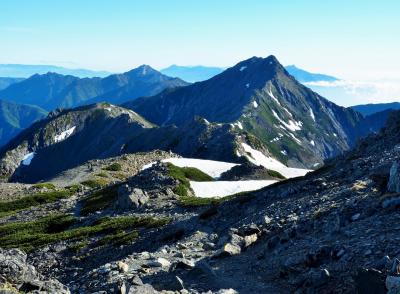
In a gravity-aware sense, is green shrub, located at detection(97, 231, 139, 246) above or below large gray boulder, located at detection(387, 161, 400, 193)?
below

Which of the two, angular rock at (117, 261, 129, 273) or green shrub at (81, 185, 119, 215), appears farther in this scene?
green shrub at (81, 185, 119, 215)

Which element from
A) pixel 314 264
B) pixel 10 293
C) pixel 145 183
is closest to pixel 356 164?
pixel 314 264

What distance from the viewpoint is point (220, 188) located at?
2963 inches

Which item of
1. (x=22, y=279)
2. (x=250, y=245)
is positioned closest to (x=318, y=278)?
(x=250, y=245)

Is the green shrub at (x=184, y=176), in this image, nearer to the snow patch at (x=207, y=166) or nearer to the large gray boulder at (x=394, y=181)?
the snow patch at (x=207, y=166)

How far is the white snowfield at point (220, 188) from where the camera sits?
7294 centimetres

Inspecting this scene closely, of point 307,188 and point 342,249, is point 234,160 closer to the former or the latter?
point 307,188

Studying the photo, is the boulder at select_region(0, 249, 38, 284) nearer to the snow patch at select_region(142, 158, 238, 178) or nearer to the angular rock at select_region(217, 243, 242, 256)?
the angular rock at select_region(217, 243, 242, 256)

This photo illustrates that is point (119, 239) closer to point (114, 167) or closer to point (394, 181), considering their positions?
point (394, 181)

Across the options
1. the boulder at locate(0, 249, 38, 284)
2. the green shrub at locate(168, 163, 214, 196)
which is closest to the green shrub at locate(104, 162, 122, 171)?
the green shrub at locate(168, 163, 214, 196)

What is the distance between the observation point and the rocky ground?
19.0 metres

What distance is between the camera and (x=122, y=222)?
4884 centimetres

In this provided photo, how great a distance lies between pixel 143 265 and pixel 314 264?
10065 mm

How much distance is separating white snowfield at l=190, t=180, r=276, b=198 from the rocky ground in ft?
57.7
